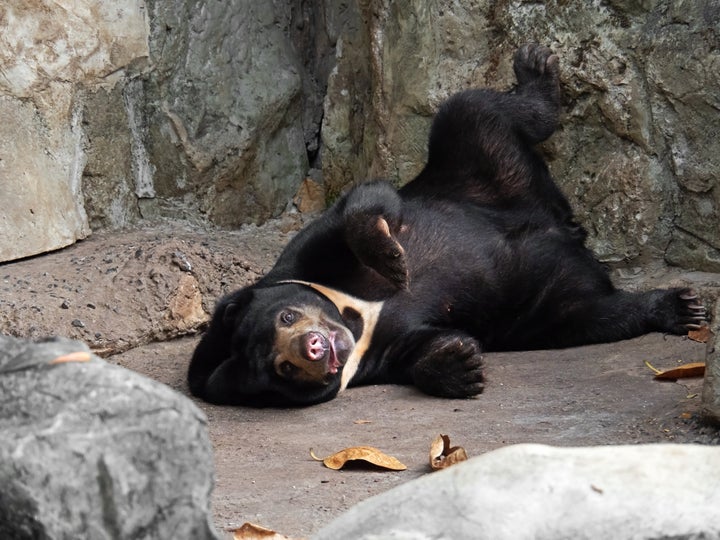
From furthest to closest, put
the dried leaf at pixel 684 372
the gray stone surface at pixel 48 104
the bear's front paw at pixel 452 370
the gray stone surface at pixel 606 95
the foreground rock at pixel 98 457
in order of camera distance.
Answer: the gray stone surface at pixel 48 104
the gray stone surface at pixel 606 95
the bear's front paw at pixel 452 370
the dried leaf at pixel 684 372
the foreground rock at pixel 98 457

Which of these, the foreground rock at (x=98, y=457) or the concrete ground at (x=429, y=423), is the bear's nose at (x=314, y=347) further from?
the foreground rock at (x=98, y=457)

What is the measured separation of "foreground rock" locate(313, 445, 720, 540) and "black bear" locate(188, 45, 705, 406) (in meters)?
2.33

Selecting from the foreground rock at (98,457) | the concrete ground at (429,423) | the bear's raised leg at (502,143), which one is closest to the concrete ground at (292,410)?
the concrete ground at (429,423)

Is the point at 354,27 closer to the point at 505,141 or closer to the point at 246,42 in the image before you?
the point at 246,42

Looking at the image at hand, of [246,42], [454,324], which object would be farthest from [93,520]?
[246,42]

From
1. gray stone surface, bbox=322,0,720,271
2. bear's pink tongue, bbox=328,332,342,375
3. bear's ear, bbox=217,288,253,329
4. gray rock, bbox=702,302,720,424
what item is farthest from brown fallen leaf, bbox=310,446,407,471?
gray stone surface, bbox=322,0,720,271

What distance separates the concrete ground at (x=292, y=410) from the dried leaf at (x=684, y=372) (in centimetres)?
4

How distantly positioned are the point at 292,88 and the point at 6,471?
16.3 ft

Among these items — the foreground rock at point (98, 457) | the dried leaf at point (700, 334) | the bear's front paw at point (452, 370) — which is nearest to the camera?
the foreground rock at point (98, 457)

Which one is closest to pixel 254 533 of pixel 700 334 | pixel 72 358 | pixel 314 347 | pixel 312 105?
pixel 72 358

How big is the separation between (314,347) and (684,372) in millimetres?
1392

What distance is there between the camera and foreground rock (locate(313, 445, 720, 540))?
79.1 inches

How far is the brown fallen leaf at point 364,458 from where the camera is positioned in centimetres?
347

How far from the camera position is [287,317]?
477 cm
